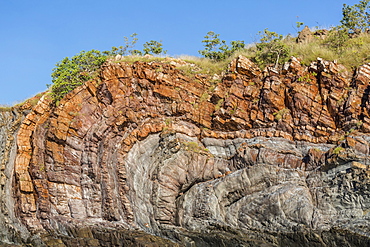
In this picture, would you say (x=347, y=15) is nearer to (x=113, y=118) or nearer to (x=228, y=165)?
(x=228, y=165)

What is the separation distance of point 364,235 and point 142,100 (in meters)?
14.2

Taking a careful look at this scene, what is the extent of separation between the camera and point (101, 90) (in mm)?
28766

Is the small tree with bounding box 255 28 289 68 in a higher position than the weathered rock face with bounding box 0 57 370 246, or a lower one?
higher

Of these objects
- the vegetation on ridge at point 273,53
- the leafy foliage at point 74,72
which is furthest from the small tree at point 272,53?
the leafy foliage at point 74,72

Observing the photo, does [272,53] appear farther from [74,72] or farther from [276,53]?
[74,72]

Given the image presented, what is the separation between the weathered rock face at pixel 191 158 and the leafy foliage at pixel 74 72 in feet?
3.66

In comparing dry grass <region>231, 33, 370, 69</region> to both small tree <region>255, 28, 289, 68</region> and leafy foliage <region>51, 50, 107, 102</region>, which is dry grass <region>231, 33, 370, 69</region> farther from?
leafy foliage <region>51, 50, 107, 102</region>

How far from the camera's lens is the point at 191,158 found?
84.4 ft

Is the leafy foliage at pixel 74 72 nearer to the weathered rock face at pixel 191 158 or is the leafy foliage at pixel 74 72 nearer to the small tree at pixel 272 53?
the weathered rock face at pixel 191 158

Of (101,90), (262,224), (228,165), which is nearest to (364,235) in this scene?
(262,224)

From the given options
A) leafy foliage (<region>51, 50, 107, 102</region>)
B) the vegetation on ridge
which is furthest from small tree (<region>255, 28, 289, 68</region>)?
leafy foliage (<region>51, 50, 107, 102</region>)

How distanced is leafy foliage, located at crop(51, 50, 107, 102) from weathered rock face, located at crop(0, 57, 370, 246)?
112 cm

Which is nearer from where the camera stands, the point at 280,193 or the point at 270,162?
the point at 280,193

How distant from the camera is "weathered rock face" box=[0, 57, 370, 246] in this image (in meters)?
22.1
